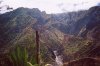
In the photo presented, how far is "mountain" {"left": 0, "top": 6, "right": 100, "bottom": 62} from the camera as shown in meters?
34.0

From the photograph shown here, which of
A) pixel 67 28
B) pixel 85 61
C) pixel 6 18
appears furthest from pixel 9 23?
pixel 85 61

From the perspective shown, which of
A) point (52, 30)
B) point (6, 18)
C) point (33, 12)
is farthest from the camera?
point (33, 12)

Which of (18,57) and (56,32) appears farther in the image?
(56,32)

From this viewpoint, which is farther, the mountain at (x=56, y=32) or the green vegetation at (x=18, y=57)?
the mountain at (x=56, y=32)

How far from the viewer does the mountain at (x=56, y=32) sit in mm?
33997

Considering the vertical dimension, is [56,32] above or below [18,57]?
below

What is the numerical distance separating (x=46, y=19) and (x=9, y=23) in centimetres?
702

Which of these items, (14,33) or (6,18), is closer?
(14,33)

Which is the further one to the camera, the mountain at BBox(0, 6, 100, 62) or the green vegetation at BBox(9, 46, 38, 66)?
the mountain at BBox(0, 6, 100, 62)

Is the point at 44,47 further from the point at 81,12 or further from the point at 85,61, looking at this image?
the point at 81,12

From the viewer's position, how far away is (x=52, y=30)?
42.3m

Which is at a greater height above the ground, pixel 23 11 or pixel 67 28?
pixel 23 11

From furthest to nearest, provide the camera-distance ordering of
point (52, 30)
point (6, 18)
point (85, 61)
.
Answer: point (6, 18), point (52, 30), point (85, 61)

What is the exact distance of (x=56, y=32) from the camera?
4162 cm
